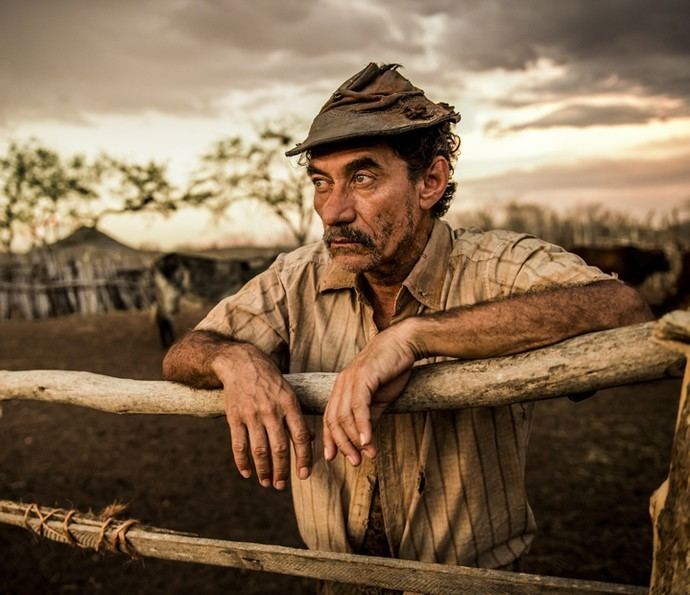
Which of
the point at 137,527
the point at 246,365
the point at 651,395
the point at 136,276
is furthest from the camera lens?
the point at 136,276

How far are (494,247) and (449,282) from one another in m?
0.19

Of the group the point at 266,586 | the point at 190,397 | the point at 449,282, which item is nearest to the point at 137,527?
the point at 190,397

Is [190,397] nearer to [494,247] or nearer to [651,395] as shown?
[494,247]

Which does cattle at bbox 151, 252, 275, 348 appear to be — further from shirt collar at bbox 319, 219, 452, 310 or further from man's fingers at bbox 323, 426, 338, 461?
Answer: man's fingers at bbox 323, 426, 338, 461

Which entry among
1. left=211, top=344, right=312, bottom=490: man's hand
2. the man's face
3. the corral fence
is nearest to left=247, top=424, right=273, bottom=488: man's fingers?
left=211, top=344, right=312, bottom=490: man's hand

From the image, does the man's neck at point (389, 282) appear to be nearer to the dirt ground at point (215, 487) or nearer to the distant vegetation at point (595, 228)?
the dirt ground at point (215, 487)

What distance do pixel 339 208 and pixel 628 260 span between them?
12089 mm

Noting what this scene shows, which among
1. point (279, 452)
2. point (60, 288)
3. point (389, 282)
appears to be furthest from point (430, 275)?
point (60, 288)

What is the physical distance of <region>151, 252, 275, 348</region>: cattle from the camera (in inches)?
434

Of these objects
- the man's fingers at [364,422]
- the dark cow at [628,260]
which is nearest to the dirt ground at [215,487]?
the man's fingers at [364,422]

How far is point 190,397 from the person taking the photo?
5.36ft

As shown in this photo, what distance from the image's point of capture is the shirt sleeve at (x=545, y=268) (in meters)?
1.58

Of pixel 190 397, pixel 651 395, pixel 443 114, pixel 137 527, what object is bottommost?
pixel 651 395

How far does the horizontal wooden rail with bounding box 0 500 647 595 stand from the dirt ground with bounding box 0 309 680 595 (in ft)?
1.48
